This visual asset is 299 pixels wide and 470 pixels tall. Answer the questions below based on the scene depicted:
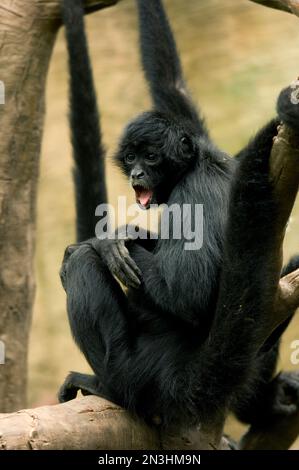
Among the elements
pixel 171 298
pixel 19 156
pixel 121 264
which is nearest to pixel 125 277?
pixel 121 264

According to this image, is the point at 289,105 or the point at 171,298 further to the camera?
the point at 171,298

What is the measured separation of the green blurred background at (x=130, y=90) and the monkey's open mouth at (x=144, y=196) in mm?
7141

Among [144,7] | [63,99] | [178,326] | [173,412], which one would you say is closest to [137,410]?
[173,412]

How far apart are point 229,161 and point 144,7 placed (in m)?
2.30

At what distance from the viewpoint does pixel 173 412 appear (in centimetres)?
554

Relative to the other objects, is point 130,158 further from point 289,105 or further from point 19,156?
point 289,105

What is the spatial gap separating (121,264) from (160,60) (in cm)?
271

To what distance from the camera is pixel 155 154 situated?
5.91m

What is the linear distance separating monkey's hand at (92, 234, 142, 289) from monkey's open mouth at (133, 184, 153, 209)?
517 mm

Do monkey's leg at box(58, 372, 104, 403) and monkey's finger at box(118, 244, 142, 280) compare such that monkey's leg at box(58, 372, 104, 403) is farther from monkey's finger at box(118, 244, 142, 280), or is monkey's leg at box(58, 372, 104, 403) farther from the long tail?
the long tail

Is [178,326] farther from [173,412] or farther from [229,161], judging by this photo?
[229,161]

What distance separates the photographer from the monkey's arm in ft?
23.7

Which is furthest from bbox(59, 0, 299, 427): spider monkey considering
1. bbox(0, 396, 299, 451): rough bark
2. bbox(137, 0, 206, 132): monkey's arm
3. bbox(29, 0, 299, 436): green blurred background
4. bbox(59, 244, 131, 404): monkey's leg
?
bbox(29, 0, 299, 436): green blurred background

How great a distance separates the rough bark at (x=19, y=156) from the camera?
23.5 ft
